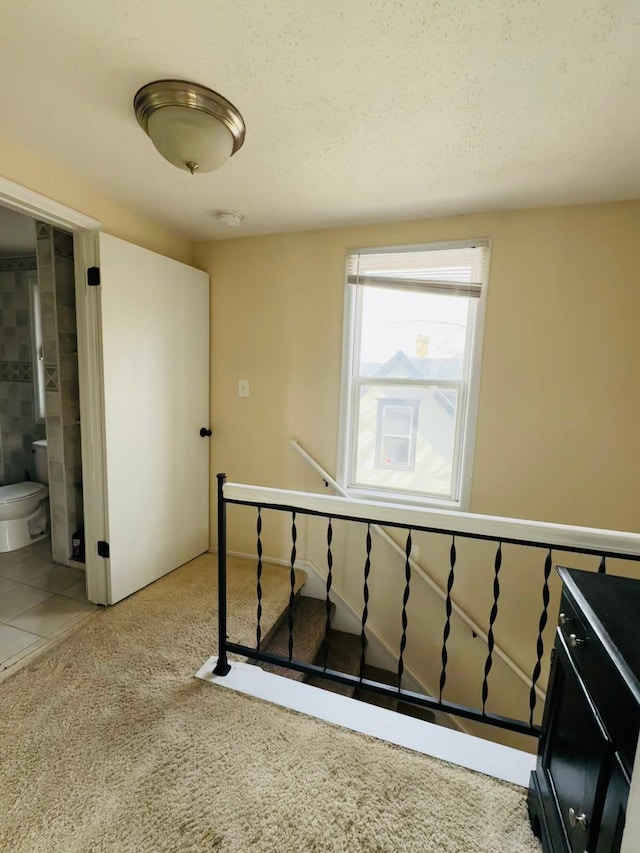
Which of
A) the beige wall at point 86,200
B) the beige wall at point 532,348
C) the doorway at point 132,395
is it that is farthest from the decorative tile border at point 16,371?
the beige wall at point 532,348

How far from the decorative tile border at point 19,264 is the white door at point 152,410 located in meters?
1.98

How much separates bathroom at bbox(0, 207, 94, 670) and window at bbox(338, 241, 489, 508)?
68.7 inches

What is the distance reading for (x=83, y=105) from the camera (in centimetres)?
131

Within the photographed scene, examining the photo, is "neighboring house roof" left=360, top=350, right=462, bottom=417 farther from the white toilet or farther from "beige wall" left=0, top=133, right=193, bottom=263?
the white toilet

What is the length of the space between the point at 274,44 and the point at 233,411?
6.48 feet

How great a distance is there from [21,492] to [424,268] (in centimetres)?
329

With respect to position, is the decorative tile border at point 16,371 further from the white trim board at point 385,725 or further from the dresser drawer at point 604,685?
the dresser drawer at point 604,685

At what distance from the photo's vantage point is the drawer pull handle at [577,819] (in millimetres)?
769

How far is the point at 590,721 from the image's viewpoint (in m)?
0.80

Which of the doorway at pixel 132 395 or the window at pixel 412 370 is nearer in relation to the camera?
the doorway at pixel 132 395

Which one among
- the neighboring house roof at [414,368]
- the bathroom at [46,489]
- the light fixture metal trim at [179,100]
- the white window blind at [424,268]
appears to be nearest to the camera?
the light fixture metal trim at [179,100]

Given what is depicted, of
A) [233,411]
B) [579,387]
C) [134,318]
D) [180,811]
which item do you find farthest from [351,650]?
[134,318]

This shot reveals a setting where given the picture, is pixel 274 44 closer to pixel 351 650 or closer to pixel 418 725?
pixel 418 725

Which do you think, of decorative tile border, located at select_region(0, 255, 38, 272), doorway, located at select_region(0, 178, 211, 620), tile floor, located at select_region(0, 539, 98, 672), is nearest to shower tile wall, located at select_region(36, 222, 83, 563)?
tile floor, located at select_region(0, 539, 98, 672)
